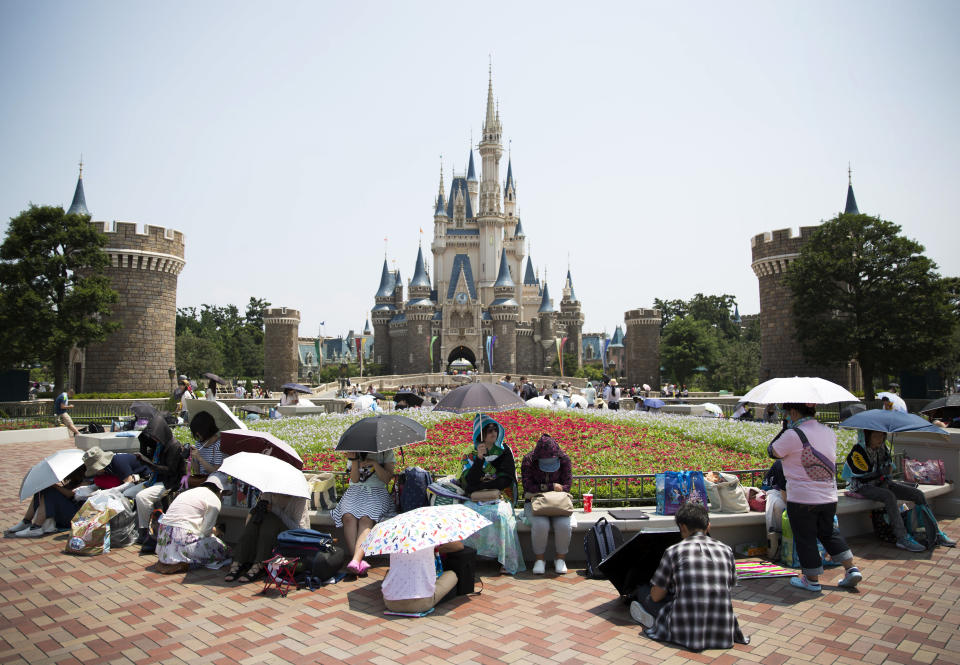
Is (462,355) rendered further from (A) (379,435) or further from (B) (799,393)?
(B) (799,393)

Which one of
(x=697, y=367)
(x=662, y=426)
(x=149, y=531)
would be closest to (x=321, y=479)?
(x=149, y=531)

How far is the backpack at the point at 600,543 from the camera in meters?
6.25

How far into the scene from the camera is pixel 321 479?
25.1 feet

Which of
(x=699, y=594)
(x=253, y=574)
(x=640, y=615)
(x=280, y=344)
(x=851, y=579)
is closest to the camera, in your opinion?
(x=699, y=594)

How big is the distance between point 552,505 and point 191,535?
370cm

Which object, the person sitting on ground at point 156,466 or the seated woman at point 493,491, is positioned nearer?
the seated woman at point 493,491

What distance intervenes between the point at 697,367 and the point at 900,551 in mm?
48051

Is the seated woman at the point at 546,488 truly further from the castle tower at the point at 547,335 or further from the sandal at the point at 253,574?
the castle tower at the point at 547,335

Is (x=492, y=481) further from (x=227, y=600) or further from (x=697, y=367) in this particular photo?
(x=697, y=367)

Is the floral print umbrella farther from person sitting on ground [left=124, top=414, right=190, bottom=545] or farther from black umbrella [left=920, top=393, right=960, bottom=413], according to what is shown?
black umbrella [left=920, top=393, right=960, bottom=413]

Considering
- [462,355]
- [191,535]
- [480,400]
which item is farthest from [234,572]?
[462,355]

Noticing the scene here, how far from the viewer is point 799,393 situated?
22.1ft

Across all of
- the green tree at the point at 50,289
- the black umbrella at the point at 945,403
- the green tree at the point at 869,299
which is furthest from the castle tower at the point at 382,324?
the black umbrella at the point at 945,403

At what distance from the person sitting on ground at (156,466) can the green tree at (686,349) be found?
49.6m
